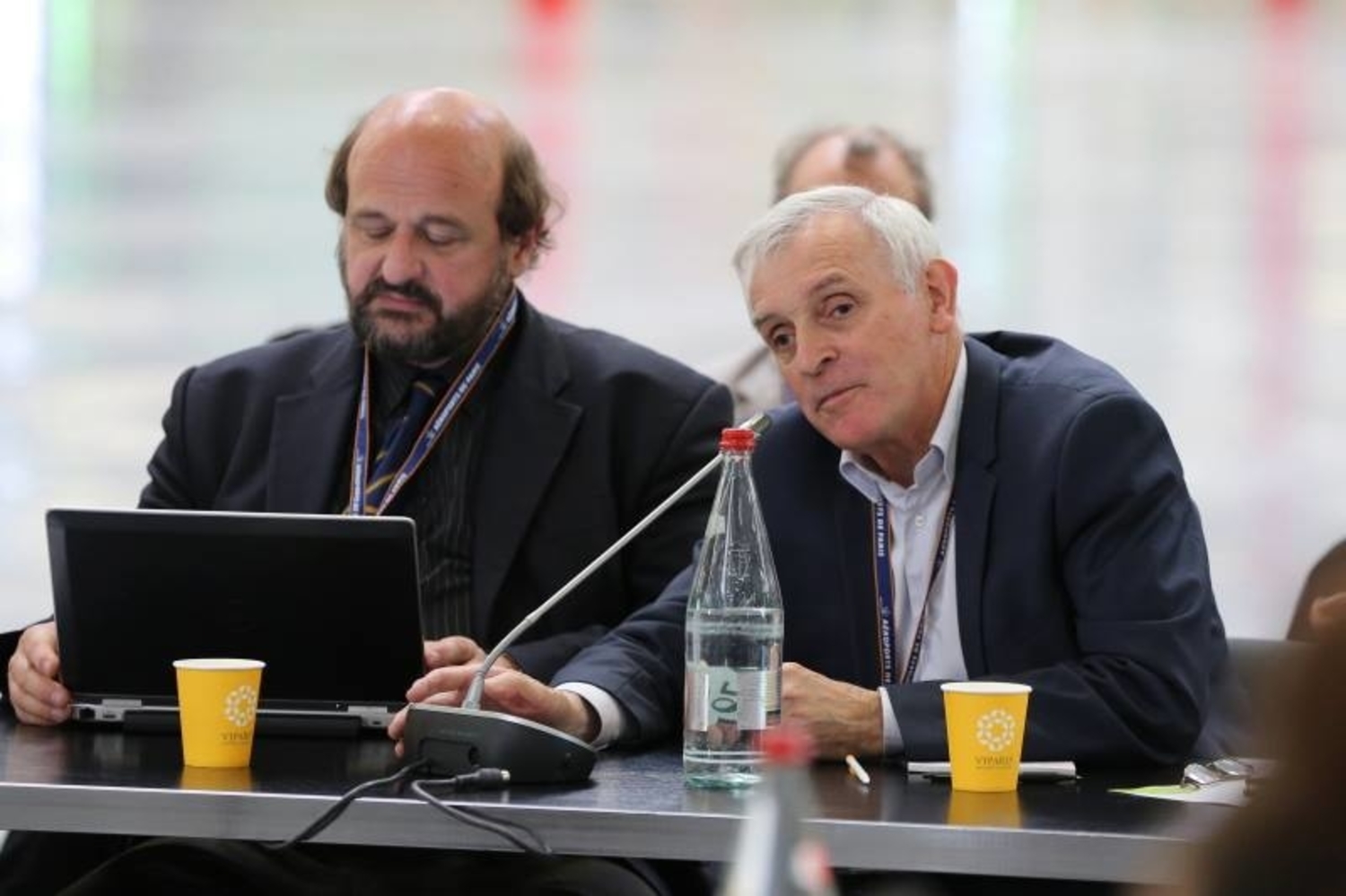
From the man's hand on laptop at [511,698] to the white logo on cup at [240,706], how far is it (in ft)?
0.56

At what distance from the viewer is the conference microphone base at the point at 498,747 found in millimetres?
2227

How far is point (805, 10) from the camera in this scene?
489 cm

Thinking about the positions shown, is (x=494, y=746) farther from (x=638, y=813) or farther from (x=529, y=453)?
(x=529, y=453)

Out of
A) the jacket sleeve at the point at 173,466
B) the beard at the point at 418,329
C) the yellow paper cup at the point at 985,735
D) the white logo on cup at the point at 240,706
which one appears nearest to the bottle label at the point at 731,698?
the yellow paper cup at the point at 985,735

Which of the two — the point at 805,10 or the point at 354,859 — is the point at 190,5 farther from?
the point at 354,859

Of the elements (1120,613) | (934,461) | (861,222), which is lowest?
(1120,613)

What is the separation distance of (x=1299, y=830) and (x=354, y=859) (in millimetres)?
1980

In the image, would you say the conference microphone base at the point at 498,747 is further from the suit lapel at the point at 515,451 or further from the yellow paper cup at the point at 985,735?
the suit lapel at the point at 515,451

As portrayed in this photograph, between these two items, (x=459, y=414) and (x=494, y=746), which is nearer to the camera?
(x=494, y=746)

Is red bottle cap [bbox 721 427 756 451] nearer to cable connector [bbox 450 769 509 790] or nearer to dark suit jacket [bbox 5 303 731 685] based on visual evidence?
cable connector [bbox 450 769 509 790]

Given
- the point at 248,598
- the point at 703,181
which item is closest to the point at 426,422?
the point at 248,598

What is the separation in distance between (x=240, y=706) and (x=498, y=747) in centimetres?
29

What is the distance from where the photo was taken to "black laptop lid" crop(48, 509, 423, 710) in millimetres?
2453

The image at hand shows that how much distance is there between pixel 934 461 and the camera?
2.74 metres
